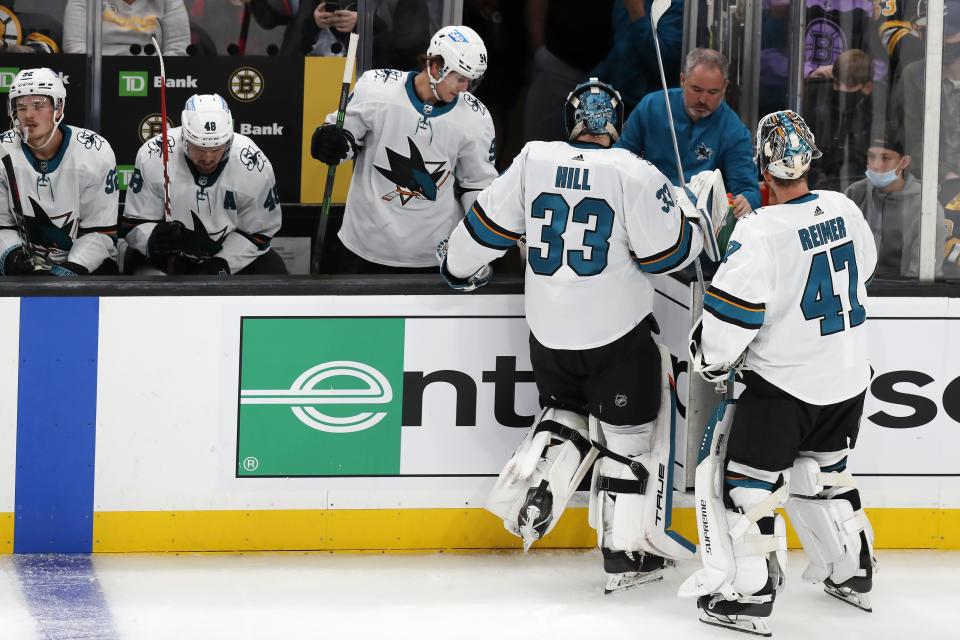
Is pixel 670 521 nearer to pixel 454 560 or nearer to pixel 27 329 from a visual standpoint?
pixel 454 560

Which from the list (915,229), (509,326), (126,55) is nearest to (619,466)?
(509,326)

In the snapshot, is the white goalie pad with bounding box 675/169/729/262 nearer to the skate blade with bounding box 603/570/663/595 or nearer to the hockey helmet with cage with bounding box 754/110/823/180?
the hockey helmet with cage with bounding box 754/110/823/180

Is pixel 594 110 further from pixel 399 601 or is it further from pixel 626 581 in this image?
pixel 399 601

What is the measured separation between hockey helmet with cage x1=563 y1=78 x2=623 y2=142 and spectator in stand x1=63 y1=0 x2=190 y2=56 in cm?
242

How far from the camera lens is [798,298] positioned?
Result: 11.6ft

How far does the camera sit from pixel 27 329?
3895 mm

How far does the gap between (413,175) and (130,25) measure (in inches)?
67.5

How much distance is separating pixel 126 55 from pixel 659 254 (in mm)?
2839

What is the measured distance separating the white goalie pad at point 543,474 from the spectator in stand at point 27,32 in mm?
2806

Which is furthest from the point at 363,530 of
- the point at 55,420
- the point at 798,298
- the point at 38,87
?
the point at 38,87

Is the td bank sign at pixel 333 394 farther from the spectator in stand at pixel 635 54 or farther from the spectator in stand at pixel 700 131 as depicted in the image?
the spectator in stand at pixel 635 54

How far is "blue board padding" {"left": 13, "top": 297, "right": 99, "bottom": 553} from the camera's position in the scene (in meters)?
3.91

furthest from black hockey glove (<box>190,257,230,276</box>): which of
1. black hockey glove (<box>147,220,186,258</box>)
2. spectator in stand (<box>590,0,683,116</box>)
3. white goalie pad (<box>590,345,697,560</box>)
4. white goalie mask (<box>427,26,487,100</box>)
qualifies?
spectator in stand (<box>590,0,683,116</box>)

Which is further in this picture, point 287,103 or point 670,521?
point 287,103
